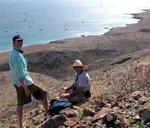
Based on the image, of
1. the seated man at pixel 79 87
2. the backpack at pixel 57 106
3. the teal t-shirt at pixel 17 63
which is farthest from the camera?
the seated man at pixel 79 87

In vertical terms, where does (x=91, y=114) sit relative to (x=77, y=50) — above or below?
above

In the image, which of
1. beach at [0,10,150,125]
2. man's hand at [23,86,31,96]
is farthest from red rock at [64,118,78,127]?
beach at [0,10,150,125]

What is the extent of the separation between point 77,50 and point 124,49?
496 centimetres

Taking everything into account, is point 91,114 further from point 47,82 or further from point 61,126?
point 47,82

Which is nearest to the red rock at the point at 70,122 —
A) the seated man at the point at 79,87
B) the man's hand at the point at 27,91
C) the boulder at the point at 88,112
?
the boulder at the point at 88,112

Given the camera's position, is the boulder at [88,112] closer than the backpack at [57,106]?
Yes

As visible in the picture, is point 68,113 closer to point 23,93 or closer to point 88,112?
point 88,112

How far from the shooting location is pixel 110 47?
4834 cm

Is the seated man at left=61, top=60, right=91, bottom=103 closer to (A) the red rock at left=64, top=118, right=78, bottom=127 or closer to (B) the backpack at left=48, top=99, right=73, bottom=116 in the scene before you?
(B) the backpack at left=48, top=99, right=73, bottom=116

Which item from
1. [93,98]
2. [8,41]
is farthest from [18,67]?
[8,41]

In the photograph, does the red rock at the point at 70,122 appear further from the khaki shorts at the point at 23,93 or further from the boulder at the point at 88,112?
the khaki shorts at the point at 23,93

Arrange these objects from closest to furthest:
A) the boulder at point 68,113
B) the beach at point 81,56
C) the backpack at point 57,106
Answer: the boulder at point 68,113, the backpack at point 57,106, the beach at point 81,56

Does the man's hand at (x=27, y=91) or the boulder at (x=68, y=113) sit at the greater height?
the man's hand at (x=27, y=91)

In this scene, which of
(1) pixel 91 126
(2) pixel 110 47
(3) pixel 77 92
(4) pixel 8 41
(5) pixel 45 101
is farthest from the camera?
(4) pixel 8 41
